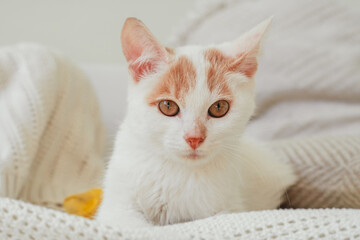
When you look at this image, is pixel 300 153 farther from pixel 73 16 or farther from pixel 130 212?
pixel 73 16

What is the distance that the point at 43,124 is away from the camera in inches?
44.3

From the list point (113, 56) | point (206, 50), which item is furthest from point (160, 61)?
point (113, 56)

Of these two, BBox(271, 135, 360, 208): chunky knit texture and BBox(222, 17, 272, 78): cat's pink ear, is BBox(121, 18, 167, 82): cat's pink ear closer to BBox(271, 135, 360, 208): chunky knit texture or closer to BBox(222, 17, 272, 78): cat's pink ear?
BBox(222, 17, 272, 78): cat's pink ear

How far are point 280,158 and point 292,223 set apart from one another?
1.69ft

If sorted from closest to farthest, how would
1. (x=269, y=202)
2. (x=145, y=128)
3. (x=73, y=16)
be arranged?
(x=145, y=128) < (x=269, y=202) < (x=73, y=16)

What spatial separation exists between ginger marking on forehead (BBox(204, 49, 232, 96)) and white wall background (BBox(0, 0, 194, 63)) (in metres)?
1.20

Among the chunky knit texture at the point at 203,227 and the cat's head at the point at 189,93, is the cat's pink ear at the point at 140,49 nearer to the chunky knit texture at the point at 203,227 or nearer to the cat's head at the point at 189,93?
the cat's head at the point at 189,93

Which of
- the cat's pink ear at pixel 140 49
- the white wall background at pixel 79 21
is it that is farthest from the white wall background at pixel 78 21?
the cat's pink ear at pixel 140 49

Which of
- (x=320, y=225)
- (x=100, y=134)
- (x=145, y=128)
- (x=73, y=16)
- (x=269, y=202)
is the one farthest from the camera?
(x=73, y=16)

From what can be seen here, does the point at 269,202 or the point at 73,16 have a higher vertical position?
the point at 73,16

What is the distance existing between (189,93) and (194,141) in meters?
0.11

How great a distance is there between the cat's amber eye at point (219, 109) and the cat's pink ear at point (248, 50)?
0.11 metres

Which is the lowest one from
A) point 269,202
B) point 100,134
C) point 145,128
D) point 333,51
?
point 269,202

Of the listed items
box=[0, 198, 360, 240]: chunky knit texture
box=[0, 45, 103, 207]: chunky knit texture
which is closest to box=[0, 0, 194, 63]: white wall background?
box=[0, 45, 103, 207]: chunky knit texture
